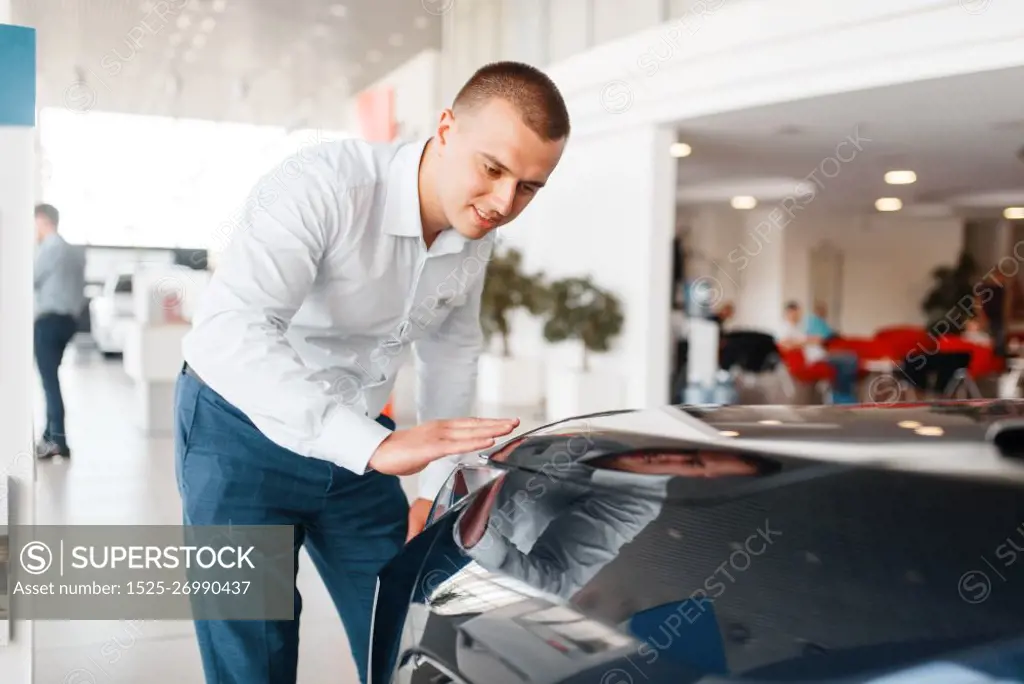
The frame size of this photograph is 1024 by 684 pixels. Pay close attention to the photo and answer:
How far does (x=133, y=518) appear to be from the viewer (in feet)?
13.6

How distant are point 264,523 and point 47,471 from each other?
404cm

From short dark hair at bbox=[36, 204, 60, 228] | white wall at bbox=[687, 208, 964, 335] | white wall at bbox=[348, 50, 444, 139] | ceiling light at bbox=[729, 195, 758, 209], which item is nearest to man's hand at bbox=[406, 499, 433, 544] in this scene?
short dark hair at bbox=[36, 204, 60, 228]

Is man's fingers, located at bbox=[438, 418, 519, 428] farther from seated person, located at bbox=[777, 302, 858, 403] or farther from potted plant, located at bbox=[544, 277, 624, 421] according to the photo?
seated person, located at bbox=[777, 302, 858, 403]

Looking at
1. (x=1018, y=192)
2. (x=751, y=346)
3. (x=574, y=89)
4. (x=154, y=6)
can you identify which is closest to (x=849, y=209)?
(x=1018, y=192)

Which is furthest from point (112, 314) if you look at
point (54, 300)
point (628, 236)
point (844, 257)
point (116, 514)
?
point (844, 257)

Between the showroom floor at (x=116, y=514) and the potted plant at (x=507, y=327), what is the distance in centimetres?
395

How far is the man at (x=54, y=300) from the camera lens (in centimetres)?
248

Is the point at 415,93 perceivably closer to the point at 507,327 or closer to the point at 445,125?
the point at 507,327

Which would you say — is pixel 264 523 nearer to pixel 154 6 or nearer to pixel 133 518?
pixel 133 518

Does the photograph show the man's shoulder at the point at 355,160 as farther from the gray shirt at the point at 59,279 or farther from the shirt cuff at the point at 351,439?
the gray shirt at the point at 59,279

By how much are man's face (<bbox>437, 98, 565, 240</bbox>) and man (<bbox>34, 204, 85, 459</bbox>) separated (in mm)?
1076

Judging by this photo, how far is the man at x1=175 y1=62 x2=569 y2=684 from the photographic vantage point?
1.29 m

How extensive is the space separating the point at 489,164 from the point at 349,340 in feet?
1.61

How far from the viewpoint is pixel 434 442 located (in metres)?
1.20
